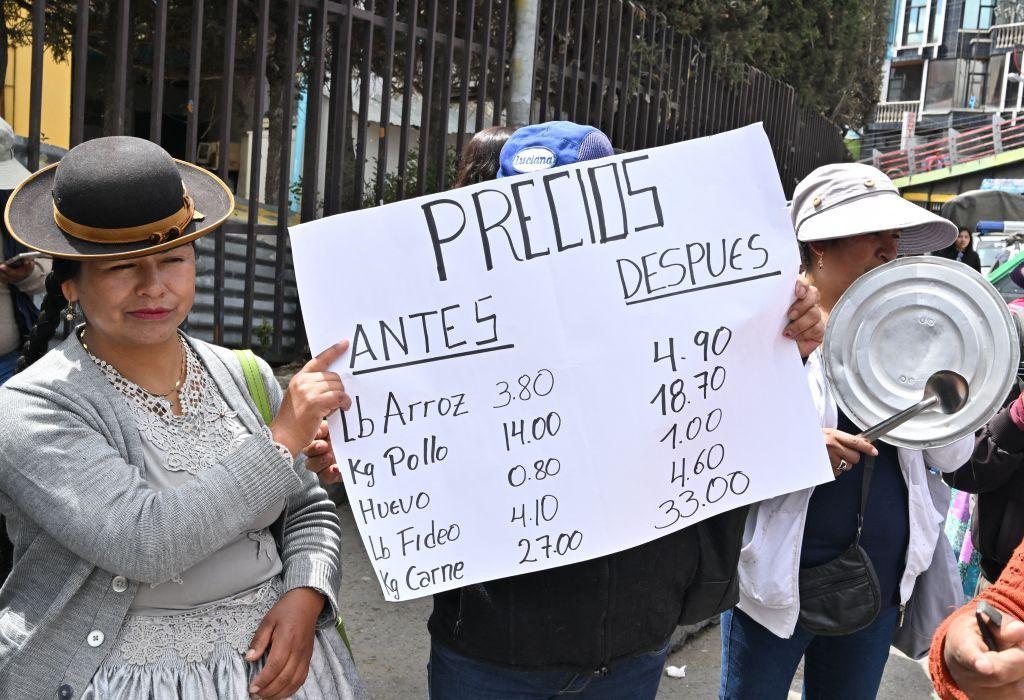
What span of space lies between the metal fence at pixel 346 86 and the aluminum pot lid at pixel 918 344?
2.84 meters

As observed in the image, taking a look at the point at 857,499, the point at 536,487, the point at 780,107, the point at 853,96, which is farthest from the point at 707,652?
the point at 853,96

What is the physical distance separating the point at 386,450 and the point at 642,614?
1.96 ft

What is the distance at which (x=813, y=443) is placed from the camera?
202 cm

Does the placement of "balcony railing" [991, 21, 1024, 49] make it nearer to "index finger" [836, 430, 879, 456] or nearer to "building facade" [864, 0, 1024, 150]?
"building facade" [864, 0, 1024, 150]

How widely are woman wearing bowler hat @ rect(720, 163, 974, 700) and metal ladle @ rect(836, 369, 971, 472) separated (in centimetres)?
22

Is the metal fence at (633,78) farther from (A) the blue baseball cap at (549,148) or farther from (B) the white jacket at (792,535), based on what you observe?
(A) the blue baseball cap at (549,148)

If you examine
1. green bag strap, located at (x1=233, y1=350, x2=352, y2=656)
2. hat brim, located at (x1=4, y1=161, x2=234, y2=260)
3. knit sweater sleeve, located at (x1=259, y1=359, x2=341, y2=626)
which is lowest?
A: knit sweater sleeve, located at (x1=259, y1=359, x2=341, y2=626)

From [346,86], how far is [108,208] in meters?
3.29

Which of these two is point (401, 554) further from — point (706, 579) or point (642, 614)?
point (706, 579)

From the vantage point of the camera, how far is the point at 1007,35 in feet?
160

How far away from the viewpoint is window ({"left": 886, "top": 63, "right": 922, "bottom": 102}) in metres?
52.9

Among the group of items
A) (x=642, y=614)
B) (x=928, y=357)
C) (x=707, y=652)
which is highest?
(x=928, y=357)

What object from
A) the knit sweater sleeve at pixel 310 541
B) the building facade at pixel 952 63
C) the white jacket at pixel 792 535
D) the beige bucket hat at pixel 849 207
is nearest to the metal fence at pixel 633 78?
the beige bucket hat at pixel 849 207

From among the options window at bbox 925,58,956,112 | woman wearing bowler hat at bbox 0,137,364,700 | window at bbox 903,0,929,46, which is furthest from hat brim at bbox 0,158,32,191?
window at bbox 903,0,929,46
